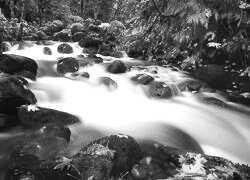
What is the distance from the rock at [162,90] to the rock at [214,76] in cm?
139

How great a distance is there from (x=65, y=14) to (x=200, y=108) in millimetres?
20754

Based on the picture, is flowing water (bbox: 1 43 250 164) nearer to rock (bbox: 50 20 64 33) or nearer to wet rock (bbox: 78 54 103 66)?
wet rock (bbox: 78 54 103 66)

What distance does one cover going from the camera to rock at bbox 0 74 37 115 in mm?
5727

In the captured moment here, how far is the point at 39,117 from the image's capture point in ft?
18.3

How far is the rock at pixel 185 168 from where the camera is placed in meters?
3.62

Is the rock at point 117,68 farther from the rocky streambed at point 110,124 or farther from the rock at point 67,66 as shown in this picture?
the rock at point 67,66

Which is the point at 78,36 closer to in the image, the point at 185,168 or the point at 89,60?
the point at 89,60

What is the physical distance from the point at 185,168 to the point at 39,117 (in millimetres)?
3227

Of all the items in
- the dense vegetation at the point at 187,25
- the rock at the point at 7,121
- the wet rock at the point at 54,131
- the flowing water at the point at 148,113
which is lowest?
the flowing water at the point at 148,113

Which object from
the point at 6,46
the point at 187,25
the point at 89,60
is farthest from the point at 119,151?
the point at 6,46

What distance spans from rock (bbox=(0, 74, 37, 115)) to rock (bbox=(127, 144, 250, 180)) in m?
3.28

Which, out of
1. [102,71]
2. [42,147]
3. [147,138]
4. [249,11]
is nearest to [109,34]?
[102,71]

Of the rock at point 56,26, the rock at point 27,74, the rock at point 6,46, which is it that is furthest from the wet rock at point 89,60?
the rock at point 56,26

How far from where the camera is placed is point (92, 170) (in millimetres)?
3270
